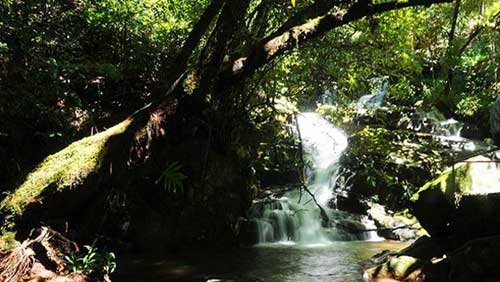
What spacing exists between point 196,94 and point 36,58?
2453mm

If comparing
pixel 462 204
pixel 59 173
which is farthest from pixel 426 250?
pixel 59 173

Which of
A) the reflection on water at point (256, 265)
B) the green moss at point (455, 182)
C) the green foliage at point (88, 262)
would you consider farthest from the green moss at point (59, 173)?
the green moss at point (455, 182)

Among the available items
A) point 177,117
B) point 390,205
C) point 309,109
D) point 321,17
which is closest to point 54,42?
point 177,117

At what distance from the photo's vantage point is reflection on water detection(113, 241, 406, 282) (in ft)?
25.3

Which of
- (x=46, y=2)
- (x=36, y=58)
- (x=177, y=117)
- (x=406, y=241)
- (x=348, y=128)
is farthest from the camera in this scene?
(x=348, y=128)

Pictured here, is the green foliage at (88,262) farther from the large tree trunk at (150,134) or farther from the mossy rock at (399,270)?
the mossy rock at (399,270)

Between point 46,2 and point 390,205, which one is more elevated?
point 46,2

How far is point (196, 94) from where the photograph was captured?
5.02 m

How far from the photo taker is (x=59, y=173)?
4.57 m

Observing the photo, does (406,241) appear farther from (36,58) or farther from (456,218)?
(36,58)

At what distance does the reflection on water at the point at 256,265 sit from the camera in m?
7.72

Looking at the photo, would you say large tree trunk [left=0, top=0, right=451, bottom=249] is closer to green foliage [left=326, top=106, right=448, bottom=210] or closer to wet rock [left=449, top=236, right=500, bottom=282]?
green foliage [left=326, top=106, right=448, bottom=210]

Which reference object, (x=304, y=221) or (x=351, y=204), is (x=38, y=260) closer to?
(x=304, y=221)

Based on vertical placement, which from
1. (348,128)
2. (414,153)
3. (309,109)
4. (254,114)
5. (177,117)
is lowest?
(177,117)
